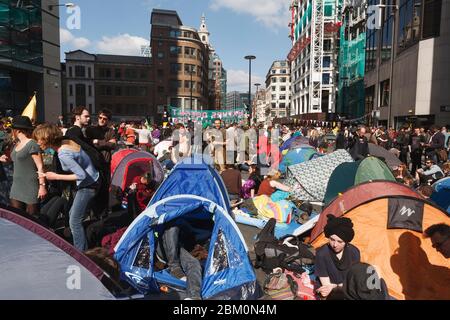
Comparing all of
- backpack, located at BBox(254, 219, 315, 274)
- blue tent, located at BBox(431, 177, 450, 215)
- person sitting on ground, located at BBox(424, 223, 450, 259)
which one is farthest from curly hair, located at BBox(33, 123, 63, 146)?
blue tent, located at BBox(431, 177, 450, 215)

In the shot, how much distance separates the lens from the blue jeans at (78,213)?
4738 millimetres

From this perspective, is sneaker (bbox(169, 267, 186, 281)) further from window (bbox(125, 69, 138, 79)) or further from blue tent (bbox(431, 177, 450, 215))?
window (bbox(125, 69, 138, 79))

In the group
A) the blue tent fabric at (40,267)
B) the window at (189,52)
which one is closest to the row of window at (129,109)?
the window at (189,52)

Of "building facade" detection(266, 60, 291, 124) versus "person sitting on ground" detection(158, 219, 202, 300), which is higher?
"building facade" detection(266, 60, 291, 124)

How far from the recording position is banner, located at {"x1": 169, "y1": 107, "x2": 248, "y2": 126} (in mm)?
29312

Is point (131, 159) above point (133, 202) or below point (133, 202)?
above

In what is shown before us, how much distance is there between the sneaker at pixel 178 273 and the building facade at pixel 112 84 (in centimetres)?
5986

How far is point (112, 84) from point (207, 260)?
63741 millimetres

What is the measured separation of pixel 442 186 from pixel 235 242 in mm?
5128

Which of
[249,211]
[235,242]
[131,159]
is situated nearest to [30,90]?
[131,159]

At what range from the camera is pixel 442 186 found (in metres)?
6.83

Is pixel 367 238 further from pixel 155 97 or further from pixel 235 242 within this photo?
pixel 155 97

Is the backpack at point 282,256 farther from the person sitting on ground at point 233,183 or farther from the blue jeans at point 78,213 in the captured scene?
the person sitting on ground at point 233,183

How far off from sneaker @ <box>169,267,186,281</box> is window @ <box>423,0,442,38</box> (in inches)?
920
